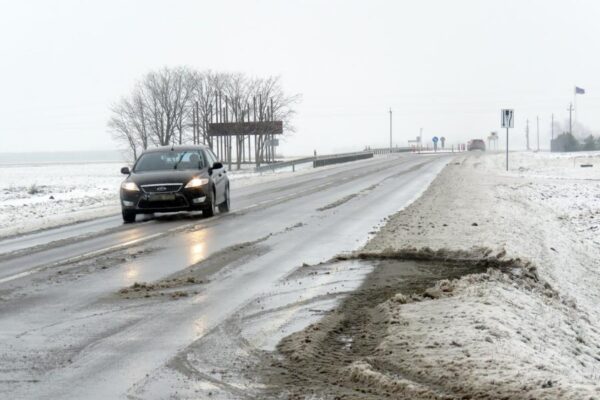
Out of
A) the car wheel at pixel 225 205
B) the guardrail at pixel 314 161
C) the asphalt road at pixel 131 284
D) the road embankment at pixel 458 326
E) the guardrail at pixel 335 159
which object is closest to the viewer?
the road embankment at pixel 458 326

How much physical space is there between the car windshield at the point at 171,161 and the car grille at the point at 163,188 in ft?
3.67

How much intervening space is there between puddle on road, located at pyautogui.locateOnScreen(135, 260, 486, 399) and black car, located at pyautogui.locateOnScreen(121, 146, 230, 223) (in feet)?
28.8

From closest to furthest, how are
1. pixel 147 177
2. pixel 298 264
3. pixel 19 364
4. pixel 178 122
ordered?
1. pixel 19 364
2. pixel 298 264
3. pixel 147 177
4. pixel 178 122

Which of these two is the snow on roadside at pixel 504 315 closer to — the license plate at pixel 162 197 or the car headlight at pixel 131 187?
the license plate at pixel 162 197

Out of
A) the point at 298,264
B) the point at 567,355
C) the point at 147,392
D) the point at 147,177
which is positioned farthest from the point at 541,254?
the point at 147,177

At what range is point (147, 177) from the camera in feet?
58.4

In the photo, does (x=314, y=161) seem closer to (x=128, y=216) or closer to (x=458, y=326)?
(x=128, y=216)

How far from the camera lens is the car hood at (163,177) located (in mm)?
17688

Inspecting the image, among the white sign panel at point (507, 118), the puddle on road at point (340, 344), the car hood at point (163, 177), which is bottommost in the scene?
the puddle on road at point (340, 344)

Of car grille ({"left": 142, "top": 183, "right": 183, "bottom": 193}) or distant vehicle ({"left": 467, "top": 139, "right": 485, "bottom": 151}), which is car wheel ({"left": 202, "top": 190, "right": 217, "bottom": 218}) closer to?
car grille ({"left": 142, "top": 183, "right": 183, "bottom": 193})

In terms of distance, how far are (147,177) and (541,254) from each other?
9.53 m

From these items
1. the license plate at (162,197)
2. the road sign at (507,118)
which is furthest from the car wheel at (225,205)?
the road sign at (507,118)

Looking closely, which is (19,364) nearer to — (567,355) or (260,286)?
(260,286)

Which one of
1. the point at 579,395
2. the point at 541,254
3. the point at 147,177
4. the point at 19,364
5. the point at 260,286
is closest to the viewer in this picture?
the point at 579,395
